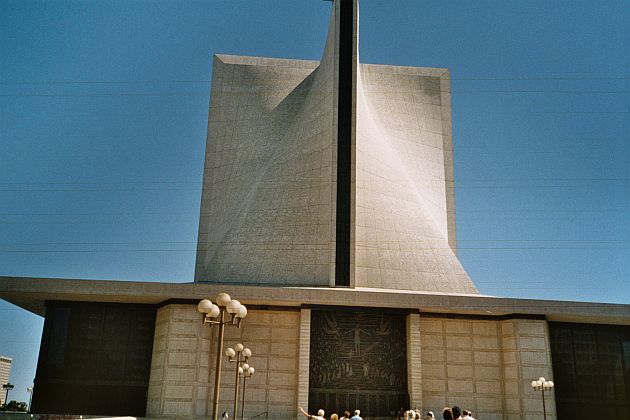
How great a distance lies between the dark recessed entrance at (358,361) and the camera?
19828 millimetres

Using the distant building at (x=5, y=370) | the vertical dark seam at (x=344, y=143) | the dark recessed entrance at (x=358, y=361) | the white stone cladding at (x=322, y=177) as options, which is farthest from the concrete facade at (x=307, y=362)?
the distant building at (x=5, y=370)

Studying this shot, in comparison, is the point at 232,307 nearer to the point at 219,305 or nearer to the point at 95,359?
the point at 219,305

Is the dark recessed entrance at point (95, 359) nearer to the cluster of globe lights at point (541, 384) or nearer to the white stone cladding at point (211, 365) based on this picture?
the white stone cladding at point (211, 365)

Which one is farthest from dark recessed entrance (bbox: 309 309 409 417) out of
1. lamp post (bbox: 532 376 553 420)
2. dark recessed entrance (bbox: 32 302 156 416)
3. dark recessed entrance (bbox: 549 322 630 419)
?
dark recessed entrance (bbox: 32 302 156 416)

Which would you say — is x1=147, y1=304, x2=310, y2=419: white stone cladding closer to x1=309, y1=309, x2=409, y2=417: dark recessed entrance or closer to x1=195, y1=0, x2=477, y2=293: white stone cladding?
x1=309, y1=309, x2=409, y2=417: dark recessed entrance

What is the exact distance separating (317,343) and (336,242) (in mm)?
3796

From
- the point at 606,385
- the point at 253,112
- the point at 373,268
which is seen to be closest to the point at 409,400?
the point at 373,268

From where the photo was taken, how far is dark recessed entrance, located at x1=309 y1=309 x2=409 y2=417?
65.1 feet

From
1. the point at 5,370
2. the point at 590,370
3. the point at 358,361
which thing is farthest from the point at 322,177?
the point at 5,370

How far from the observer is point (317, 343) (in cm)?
2028

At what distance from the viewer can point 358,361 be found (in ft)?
66.6

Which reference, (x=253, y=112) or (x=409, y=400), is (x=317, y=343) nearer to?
(x=409, y=400)

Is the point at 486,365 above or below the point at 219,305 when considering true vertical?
below

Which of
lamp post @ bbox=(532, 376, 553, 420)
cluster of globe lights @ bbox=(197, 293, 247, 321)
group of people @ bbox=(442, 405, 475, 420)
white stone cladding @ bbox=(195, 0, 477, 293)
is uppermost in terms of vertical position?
white stone cladding @ bbox=(195, 0, 477, 293)
